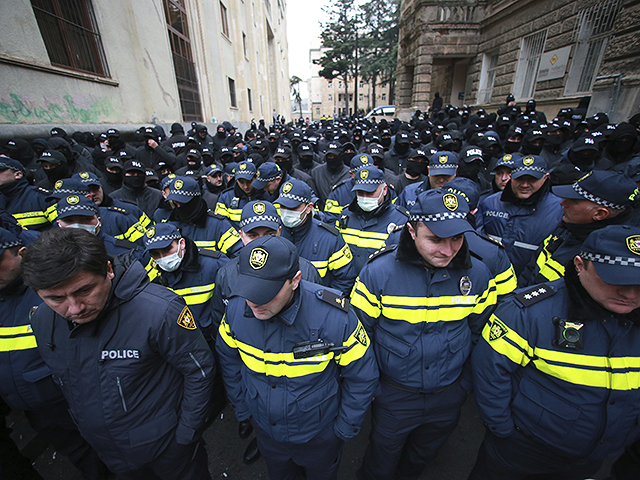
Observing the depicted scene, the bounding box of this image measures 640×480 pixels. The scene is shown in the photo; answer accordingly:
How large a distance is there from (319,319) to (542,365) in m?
1.41

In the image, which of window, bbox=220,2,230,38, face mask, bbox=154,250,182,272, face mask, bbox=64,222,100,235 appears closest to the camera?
face mask, bbox=154,250,182,272

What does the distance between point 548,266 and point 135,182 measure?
18.5ft

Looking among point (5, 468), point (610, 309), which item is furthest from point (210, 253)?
point (610, 309)

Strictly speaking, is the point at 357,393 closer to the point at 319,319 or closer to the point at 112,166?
the point at 319,319

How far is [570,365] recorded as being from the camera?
167cm

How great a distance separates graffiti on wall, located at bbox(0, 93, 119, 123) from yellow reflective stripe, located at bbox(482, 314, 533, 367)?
1018cm

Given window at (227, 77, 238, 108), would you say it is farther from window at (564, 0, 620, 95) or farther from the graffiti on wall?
window at (564, 0, 620, 95)

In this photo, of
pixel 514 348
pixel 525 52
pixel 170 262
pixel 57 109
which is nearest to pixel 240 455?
pixel 170 262

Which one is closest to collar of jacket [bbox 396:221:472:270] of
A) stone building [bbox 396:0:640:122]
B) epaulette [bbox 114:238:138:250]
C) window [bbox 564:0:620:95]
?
epaulette [bbox 114:238:138:250]

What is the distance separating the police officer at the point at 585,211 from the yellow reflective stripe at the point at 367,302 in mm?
1649

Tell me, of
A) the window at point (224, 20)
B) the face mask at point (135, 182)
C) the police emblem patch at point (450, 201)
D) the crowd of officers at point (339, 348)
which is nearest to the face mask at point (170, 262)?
the crowd of officers at point (339, 348)

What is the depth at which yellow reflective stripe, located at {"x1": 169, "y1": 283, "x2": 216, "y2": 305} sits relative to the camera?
8.87 feet

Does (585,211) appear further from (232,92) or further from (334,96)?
(334,96)

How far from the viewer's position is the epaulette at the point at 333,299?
1.81m
